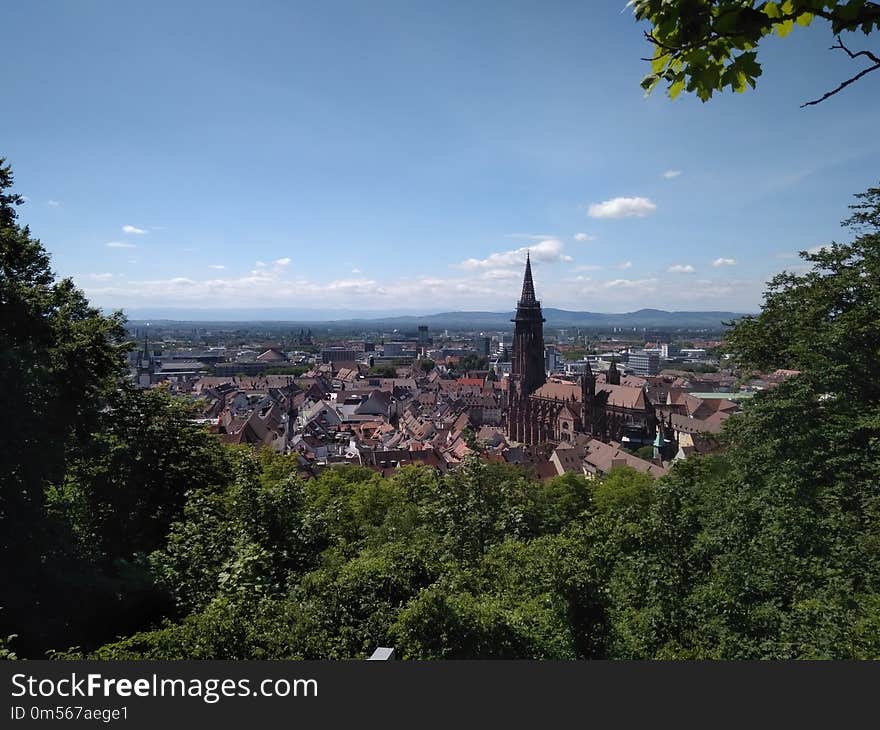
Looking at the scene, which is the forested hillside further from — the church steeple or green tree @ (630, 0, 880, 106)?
the church steeple

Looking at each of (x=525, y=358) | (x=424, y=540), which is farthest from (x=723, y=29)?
(x=525, y=358)

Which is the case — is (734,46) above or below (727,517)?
above

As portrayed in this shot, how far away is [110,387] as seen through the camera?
14.5m

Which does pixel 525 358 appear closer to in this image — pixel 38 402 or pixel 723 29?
pixel 38 402

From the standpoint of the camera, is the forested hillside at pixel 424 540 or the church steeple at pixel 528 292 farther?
the church steeple at pixel 528 292

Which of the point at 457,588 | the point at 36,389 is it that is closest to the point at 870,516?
the point at 457,588

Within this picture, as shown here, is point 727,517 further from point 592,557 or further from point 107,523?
point 107,523

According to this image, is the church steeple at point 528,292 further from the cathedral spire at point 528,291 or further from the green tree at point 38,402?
the green tree at point 38,402

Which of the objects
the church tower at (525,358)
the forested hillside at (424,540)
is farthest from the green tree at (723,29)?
the church tower at (525,358)

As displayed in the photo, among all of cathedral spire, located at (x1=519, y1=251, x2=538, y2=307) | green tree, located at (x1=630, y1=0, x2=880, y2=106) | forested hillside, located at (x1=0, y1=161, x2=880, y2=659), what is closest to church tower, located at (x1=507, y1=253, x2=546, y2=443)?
cathedral spire, located at (x1=519, y1=251, x2=538, y2=307)

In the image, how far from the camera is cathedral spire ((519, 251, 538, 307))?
80.8 m

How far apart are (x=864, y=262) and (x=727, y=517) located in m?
8.27

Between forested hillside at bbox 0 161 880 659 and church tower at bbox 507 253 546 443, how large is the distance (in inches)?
2459

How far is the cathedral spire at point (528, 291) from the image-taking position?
265 feet
